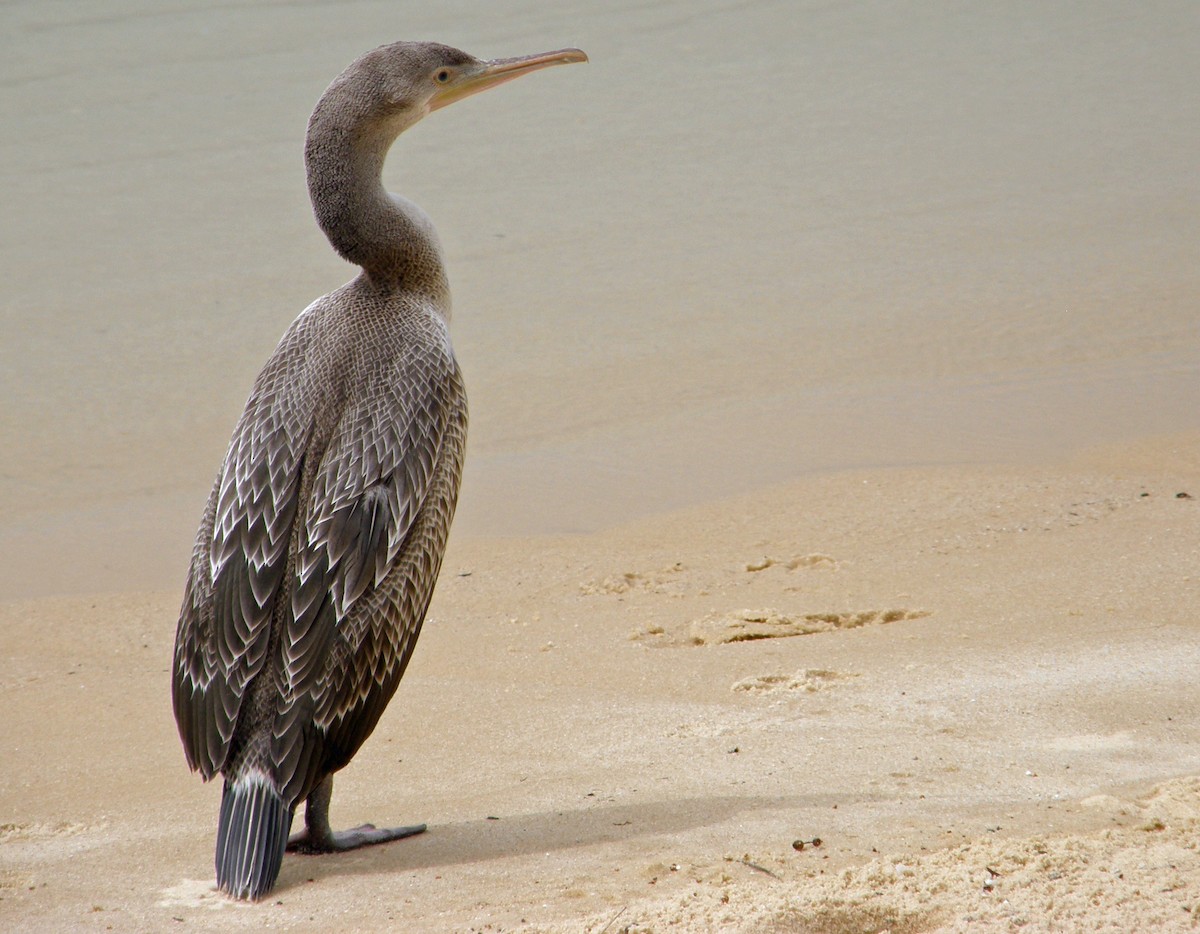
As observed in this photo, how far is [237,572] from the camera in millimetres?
3748

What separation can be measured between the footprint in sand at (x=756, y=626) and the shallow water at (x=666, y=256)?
5.29 feet

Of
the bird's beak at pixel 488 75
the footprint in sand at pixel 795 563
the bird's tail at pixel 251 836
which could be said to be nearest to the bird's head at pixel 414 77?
the bird's beak at pixel 488 75

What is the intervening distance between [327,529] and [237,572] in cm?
25

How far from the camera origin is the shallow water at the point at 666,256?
301 inches

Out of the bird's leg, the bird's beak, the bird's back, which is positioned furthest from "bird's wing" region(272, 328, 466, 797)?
the bird's beak

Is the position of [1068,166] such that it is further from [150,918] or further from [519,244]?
[150,918]

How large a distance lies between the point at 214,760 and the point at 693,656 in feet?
6.42

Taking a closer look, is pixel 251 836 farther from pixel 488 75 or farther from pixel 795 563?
pixel 795 563

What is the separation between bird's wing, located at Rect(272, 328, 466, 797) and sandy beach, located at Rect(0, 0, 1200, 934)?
1.29 ft

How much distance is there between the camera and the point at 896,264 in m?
9.80

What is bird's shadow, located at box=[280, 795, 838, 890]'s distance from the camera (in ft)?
12.0

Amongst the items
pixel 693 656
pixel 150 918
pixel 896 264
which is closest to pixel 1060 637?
pixel 693 656

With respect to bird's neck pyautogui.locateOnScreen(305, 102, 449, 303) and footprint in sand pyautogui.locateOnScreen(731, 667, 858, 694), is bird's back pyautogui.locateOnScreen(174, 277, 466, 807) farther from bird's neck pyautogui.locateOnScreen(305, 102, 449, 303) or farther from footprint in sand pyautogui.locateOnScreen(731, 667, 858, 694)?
footprint in sand pyautogui.locateOnScreen(731, 667, 858, 694)

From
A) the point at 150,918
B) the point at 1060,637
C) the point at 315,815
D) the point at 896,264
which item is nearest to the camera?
the point at 150,918
